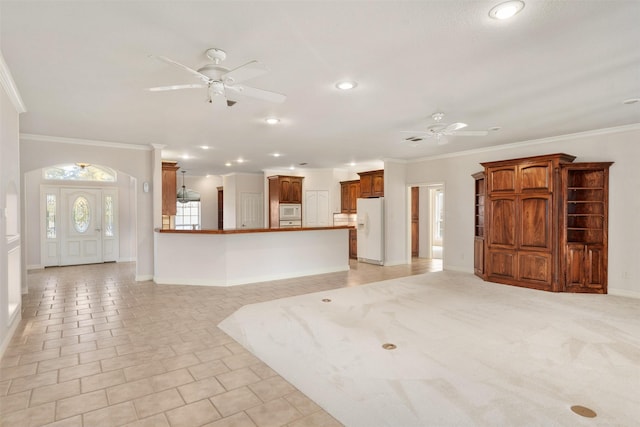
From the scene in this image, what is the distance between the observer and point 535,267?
19.3ft

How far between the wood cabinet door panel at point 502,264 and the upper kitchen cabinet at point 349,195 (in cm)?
414

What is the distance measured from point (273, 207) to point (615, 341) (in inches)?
315

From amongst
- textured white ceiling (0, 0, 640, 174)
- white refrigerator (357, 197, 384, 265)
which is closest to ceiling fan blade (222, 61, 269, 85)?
textured white ceiling (0, 0, 640, 174)

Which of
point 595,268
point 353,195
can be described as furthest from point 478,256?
point 353,195

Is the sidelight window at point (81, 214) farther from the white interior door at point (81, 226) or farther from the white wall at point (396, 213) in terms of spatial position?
the white wall at point (396, 213)

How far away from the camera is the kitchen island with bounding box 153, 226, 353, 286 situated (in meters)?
6.14

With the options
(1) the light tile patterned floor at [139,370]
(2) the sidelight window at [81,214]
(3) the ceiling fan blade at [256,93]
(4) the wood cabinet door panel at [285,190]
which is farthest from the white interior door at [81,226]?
(3) the ceiling fan blade at [256,93]

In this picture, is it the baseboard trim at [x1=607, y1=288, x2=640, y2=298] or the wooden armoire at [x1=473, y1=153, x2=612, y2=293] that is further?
the wooden armoire at [x1=473, y1=153, x2=612, y2=293]

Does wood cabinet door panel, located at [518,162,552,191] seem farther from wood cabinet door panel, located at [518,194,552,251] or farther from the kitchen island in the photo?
the kitchen island

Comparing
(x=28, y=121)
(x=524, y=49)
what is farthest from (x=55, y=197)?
(x=524, y=49)

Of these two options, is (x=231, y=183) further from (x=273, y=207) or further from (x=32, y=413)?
(x=32, y=413)

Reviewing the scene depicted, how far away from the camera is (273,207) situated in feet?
33.1

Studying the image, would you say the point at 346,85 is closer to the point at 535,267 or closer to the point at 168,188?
the point at 535,267

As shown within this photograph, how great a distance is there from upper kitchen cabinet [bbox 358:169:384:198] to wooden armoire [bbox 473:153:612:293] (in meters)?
2.74
